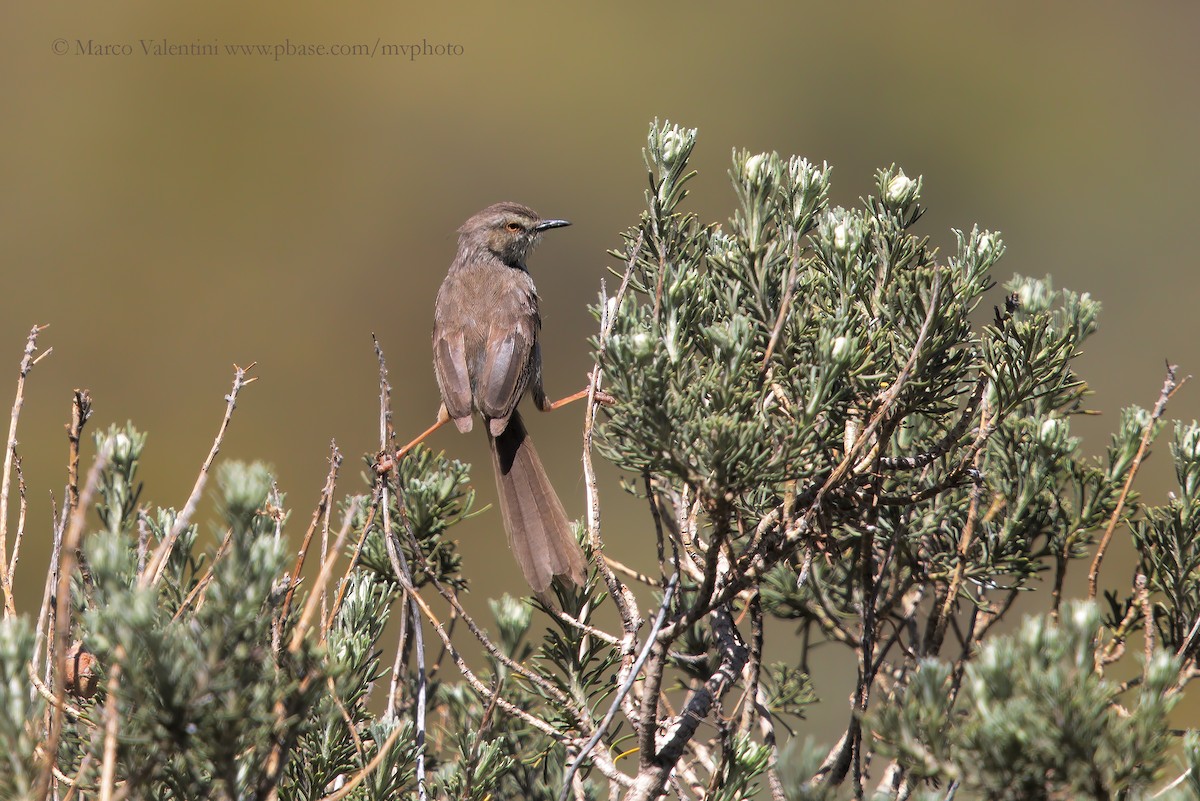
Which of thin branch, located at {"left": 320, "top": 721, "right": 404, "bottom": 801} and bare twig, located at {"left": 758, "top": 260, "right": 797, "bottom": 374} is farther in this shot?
bare twig, located at {"left": 758, "top": 260, "right": 797, "bottom": 374}

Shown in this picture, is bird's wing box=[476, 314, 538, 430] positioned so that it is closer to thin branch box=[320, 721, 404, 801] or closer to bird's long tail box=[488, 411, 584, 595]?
bird's long tail box=[488, 411, 584, 595]

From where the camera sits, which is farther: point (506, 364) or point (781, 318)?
point (506, 364)

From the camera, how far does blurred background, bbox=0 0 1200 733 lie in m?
10.7

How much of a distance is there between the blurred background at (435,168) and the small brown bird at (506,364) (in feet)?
13.8

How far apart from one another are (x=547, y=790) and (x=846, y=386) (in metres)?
1.17

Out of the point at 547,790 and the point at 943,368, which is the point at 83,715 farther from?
the point at 943,368

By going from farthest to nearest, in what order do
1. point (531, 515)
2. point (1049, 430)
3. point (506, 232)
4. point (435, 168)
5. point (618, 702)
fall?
point (435, 168) < point (506, 232) < point (531, 515) < point (1049, 430) < point (618, 702)

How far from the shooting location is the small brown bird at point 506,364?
141 inches

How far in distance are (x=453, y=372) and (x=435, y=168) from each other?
9164mm

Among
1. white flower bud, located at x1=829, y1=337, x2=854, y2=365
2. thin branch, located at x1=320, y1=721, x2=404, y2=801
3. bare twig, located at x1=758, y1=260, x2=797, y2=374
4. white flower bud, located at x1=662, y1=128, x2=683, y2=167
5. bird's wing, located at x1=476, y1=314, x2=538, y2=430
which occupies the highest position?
bird's wing, located at x1=476, y1=314, x2=538, y2=430

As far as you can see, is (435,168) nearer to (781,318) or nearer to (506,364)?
(506,364)

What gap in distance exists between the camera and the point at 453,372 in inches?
194

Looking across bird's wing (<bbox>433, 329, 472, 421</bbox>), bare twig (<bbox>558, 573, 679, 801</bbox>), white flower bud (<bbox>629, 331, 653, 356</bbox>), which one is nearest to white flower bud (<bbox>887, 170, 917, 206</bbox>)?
white flower bud (<bbox>629, 331, 653, 356</bbox>)

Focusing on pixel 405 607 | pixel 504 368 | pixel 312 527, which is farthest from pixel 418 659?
pixel 504 368
